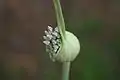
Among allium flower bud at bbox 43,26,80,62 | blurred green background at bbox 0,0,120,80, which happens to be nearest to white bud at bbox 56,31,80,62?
allium flower bud at bbox 43,26,80,62

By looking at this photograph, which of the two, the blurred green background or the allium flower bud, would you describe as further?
the blurred green background

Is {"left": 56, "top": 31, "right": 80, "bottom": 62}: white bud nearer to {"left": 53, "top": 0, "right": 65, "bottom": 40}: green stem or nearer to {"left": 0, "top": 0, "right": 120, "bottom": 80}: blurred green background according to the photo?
{"left": 53, "top": 0, "right": 65, "bottom": 40}: green stem

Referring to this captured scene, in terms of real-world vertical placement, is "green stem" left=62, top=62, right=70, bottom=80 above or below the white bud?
below
